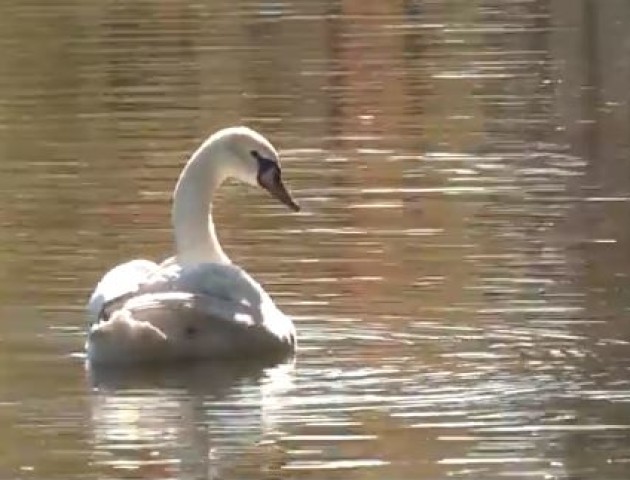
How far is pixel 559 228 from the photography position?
13.5 meters

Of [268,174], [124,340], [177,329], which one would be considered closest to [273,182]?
[268,174]

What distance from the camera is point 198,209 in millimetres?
11273

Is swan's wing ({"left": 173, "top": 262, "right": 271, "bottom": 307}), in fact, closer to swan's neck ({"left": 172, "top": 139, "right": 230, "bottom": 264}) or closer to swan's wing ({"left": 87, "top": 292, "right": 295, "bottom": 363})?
swan's wing ({"left": 87, "top": 292, "right": 295, "bottom": 363})

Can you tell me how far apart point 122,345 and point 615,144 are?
288 inches

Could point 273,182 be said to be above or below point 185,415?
above

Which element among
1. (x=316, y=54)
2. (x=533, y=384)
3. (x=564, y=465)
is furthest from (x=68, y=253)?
(x=316, y=54)

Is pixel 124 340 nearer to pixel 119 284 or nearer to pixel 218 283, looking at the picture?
pixel 218 283

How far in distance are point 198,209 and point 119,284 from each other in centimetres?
61

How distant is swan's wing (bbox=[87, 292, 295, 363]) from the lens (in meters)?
10.3

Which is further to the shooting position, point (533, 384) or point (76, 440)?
point (533, 384)

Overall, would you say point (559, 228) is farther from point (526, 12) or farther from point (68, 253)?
point (526, 12)

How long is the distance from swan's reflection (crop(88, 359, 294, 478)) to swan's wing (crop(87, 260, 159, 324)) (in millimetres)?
408

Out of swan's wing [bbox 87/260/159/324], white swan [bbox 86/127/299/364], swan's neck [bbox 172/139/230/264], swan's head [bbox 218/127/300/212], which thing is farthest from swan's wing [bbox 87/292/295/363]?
swan's head [bbox 218/127/300/212]

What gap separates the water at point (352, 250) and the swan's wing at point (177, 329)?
0.08 metres
